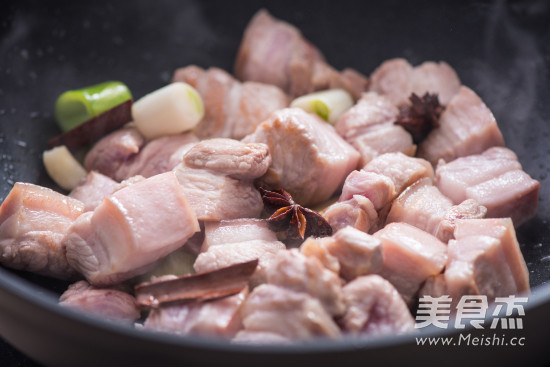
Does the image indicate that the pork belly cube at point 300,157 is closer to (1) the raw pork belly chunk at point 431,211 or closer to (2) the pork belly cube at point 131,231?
(1) the raw pork belly chunk at point 431,211

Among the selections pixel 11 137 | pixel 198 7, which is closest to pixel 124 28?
pixel 198 7

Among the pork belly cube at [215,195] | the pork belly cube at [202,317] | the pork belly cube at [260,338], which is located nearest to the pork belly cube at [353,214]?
the pork belly cube at [215,195]

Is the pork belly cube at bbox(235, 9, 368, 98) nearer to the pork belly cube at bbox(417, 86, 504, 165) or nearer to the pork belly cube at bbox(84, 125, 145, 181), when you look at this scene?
the pork belly cube at bbox(417, 86, 504, 165)

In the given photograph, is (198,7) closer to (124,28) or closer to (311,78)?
(124,28)

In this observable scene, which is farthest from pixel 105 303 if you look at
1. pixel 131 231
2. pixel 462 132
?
pixel 462 132

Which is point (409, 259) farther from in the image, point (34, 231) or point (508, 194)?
point (34, 231)

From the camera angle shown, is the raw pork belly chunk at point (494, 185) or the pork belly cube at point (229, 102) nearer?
the raw pork belly chunk at point (494, 185)

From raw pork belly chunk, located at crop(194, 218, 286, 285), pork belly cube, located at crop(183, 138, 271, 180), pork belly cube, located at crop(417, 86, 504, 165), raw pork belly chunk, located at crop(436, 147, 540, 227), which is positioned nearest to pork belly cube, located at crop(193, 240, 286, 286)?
raw pork belly chunk, located at crop(194, 218, 286, 285)
